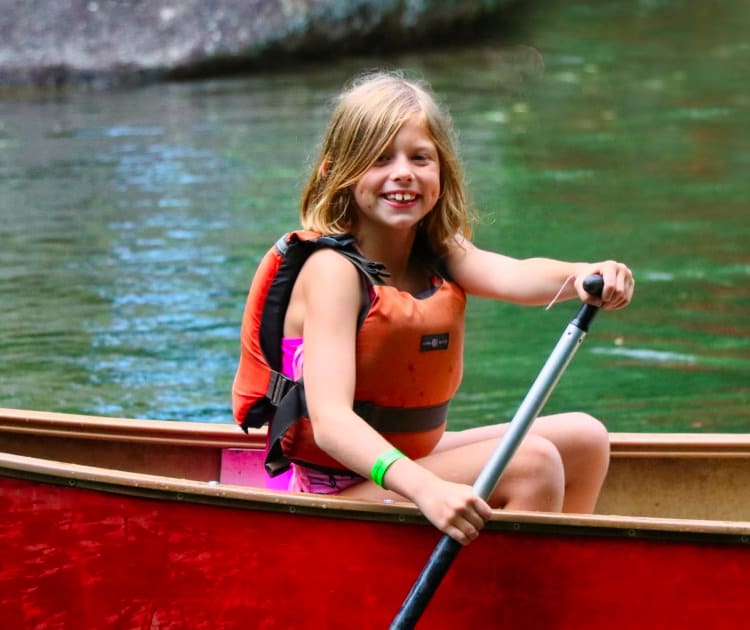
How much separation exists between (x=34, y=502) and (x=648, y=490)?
1398 mm

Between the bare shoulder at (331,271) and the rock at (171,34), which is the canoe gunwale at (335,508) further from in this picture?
the rock at (171,34)

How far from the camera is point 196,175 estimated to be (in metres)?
8.95

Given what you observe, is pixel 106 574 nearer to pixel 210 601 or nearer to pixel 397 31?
pixel 210 601

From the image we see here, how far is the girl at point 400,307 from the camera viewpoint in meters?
2.69

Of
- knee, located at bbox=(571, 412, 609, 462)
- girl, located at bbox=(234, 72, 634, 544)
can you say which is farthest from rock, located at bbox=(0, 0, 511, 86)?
knee, located at bbox=(571, 412, 609, 462)

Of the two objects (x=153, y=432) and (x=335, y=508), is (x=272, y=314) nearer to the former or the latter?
(x=335, y=508)

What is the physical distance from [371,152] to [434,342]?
39cm

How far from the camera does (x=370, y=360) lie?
2797 millimetres

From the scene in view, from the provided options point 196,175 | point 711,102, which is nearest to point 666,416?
point 196,175

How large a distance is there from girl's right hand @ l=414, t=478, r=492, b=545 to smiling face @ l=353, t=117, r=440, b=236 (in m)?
0.58

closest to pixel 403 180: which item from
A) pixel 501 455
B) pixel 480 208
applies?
pixel 501 455

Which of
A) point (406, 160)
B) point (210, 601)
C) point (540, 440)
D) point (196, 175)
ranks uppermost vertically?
point (406, 160)

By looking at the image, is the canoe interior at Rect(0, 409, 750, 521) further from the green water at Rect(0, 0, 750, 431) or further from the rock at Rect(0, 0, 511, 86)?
the rock at Rect(0, 0, 511, 86)

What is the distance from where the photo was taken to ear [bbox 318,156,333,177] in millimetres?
2900
